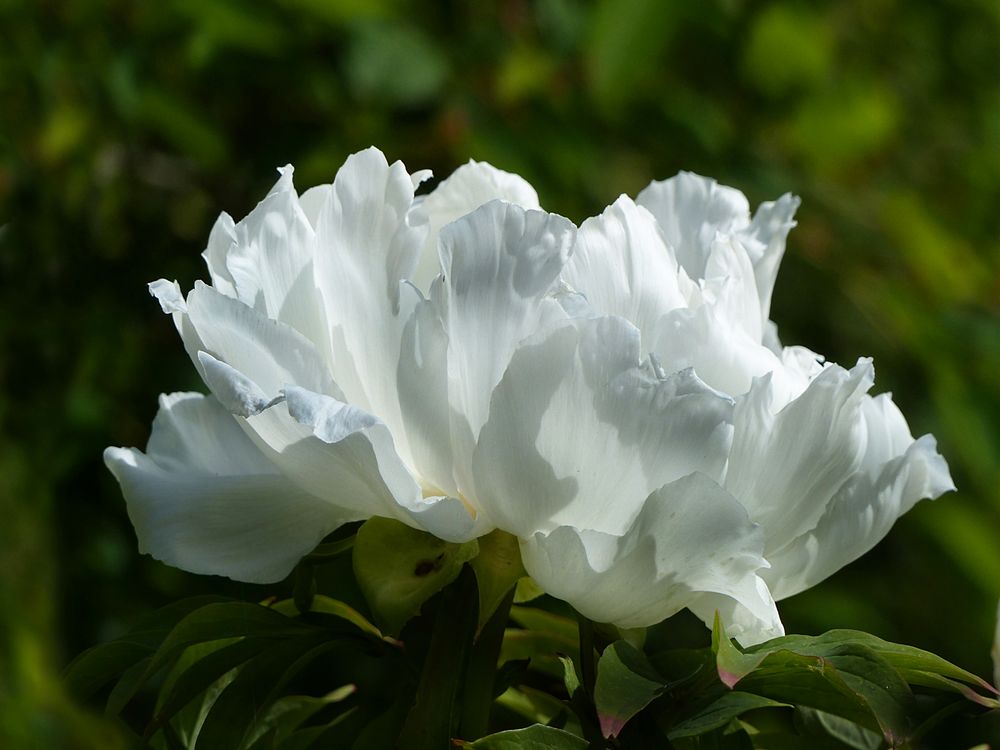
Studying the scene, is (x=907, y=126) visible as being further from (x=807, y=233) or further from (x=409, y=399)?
(x=409, y=399)

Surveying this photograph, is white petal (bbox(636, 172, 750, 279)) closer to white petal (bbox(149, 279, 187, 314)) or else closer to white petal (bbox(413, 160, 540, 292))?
white petal (bbox(413, 160, 540, 292))

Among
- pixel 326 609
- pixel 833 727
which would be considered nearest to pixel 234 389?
pixel 326 609

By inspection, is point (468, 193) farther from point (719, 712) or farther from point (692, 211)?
point (719, 712)

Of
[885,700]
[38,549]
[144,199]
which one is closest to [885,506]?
[885,700]

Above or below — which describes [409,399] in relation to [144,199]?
below

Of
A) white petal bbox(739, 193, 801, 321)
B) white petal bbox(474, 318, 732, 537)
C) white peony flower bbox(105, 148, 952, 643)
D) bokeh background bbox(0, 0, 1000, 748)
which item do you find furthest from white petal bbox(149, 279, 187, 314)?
bokeh background bbox(0, 0, 1000, 748)

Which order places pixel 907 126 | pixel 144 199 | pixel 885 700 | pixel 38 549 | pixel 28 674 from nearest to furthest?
pixel 885 700 < pixel 28 674 < pixel 38 549 < pixel 144 199 < pixel 907 126
